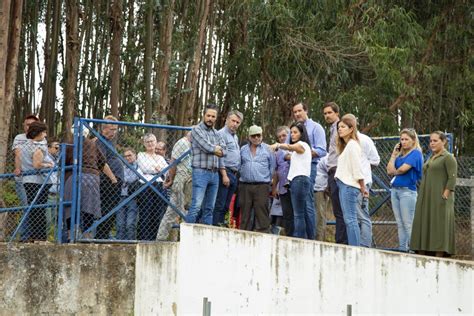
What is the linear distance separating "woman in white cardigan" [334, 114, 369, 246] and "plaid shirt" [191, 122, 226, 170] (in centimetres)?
148

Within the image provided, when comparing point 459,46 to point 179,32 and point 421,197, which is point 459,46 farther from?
point 421,197

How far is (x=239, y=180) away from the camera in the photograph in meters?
12.3

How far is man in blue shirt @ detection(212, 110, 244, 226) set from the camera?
482 inches

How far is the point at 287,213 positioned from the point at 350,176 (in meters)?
1.39

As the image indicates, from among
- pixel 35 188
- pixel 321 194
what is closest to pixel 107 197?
pixel 35 188

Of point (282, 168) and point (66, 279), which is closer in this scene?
point (66, 279)

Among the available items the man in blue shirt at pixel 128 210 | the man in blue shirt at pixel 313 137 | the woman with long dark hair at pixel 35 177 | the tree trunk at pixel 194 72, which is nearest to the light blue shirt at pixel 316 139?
the man in blue shirt at pixel 313 137

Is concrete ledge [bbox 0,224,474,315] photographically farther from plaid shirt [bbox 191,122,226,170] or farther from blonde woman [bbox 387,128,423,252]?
blonde woman [bbox 387,128,423,252]

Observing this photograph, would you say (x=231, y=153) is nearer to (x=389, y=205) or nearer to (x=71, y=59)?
(x=389, y=205)

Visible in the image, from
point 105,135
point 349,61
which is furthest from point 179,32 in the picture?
point 105,135

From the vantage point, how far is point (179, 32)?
2723 centimetres

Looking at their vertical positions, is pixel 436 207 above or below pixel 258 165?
below

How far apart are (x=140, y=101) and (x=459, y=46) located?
794cm

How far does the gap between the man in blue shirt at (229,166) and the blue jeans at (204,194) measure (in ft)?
0.66
